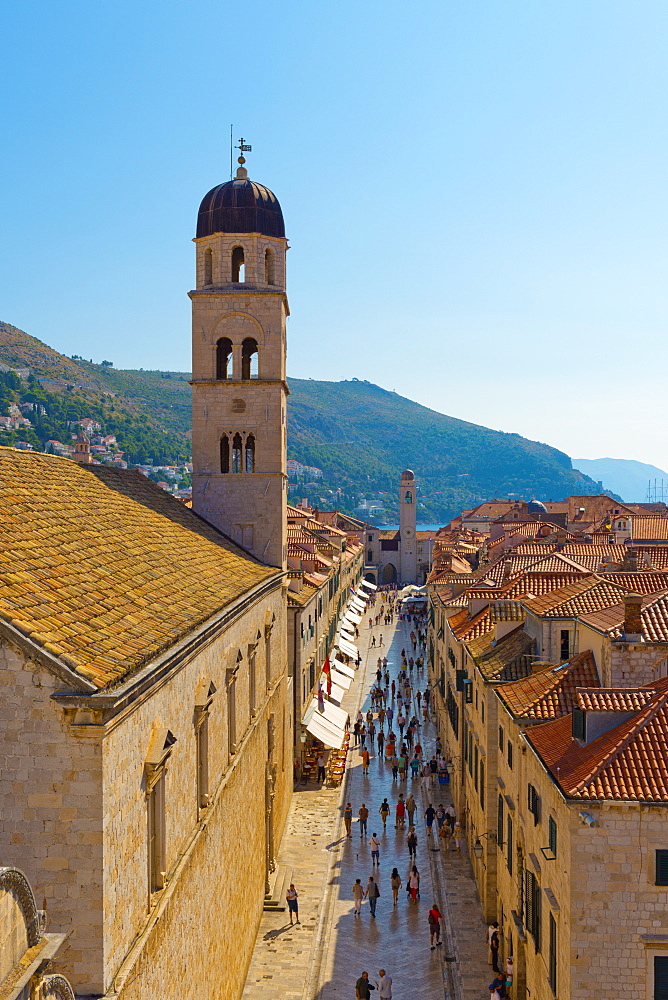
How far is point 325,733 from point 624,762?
25093 mm

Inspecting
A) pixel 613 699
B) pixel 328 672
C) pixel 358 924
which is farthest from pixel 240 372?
pixel 328 672

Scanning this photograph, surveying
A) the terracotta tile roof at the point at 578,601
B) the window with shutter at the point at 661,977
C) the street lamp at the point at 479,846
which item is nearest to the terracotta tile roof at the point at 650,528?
the terracotta tile roof at the point at 578,601

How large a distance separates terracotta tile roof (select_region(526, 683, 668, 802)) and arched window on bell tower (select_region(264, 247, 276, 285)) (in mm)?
19347

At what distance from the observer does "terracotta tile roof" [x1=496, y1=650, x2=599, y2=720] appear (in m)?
20.1

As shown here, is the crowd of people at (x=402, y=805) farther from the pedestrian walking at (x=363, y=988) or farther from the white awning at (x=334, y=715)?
the white awning at (x=334, y=715)

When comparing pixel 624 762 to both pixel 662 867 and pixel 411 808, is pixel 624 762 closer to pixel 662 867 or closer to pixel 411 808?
pixel 662 867

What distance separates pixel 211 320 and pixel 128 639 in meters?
20.8

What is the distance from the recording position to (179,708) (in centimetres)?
1398

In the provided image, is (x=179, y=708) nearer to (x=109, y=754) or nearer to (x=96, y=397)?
(x=109, y=754)

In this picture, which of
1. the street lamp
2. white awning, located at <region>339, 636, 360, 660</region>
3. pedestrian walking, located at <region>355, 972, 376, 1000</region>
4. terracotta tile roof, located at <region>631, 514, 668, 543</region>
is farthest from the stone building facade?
terracotta tile roof, located at <region>631, 514, 668, 543</region>

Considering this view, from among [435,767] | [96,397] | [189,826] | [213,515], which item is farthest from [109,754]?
[96,397]

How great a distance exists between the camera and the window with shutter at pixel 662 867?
14383 mm

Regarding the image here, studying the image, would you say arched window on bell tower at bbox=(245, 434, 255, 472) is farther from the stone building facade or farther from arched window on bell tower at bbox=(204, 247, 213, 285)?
arched window on bell tower at bbox=(204, 247, 213, 285)

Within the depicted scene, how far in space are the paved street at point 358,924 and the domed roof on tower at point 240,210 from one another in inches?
778
